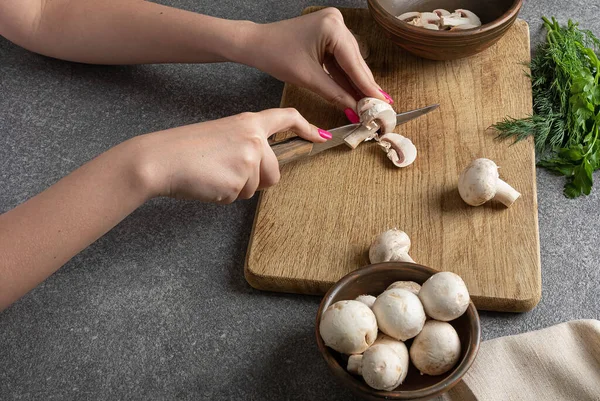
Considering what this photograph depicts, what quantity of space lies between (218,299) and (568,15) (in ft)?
3.81

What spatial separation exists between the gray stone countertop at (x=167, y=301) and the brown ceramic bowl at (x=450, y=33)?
1.01ft

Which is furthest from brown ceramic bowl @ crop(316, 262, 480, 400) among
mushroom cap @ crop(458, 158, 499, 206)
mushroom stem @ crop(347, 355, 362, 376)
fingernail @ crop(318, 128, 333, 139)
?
fingernail @ crop(318, 128, 333, 139)

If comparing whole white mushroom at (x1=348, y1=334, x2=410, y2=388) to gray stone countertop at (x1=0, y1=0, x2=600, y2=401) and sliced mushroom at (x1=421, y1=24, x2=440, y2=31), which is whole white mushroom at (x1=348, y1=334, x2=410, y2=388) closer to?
gray stone countertop at (x1=0, y1=0, x2=600, y2=401)

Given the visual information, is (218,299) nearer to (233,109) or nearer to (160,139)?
(160,139)

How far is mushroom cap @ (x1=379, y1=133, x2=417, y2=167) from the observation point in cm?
140

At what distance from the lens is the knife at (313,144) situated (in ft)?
4.37

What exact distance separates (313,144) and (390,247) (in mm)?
287

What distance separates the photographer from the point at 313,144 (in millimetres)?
1378

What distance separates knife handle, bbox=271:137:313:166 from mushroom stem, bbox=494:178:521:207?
0.36 meters

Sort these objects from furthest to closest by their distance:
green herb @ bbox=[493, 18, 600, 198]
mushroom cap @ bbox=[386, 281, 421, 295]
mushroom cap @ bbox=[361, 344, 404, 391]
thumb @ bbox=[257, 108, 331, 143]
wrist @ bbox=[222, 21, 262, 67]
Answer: wrist @ bbox=[222, 21, 262, 67] → green herb @ bbox=[493, 18, 600, 198] → thumb @ bbox=[257, 108, 331, 143] → mushroom cap @ bbox=[386, 281, 421, 295] → mushroom cap @ bbox=[361, 344, 404, 391]

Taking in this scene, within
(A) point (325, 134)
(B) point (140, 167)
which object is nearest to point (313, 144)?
(A) point (325, 134)

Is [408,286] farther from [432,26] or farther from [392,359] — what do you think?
[432,26]

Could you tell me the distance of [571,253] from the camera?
130 centimetres

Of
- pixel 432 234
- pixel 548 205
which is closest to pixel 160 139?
pixel 432 234
